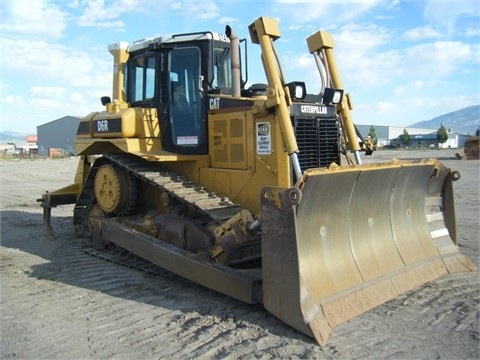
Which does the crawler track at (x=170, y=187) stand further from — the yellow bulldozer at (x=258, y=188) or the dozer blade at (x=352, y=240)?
the dozer blade at (x=352, y=240)

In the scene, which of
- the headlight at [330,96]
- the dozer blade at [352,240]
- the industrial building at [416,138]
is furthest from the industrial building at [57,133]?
the dozer blade at [352,240]

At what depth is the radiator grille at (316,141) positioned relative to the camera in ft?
18.4

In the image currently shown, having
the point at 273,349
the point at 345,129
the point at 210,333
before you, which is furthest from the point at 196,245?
the point at 345,129

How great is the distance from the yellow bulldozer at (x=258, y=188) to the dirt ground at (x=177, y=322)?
0.69 ft

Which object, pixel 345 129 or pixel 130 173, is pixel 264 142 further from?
pixel 130 173

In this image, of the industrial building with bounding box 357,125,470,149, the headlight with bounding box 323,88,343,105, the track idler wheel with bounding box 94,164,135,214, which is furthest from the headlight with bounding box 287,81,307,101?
the industrial building with bounding box 357,125,470,149

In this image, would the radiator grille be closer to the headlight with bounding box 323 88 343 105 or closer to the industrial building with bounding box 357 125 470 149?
the headlight with bounding box 323 88 343 105

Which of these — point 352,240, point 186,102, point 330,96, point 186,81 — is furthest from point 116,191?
point 352,240

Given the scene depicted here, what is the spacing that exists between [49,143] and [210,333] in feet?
260

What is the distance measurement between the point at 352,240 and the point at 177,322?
6.42ft

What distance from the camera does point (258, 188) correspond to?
5.67 metres

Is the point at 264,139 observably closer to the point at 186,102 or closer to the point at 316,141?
the point at 316,141

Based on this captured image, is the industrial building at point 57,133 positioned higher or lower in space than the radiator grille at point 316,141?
higher

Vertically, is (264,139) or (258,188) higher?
(264,139)
